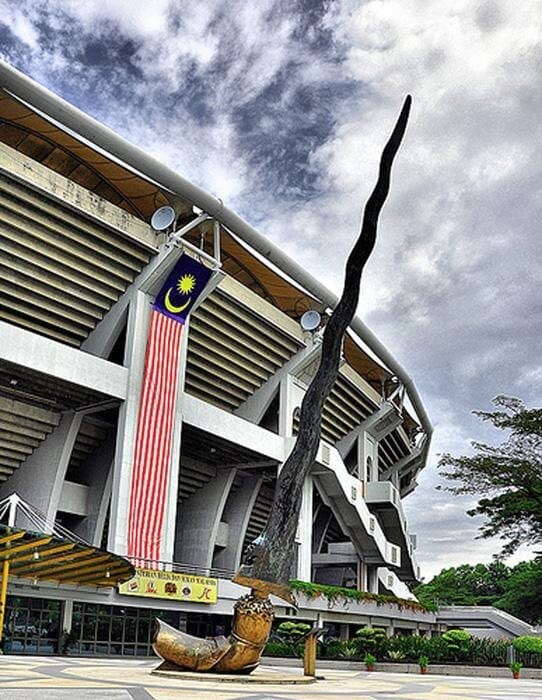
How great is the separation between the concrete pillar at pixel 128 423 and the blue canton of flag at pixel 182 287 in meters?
0.75

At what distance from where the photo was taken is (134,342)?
3400cm

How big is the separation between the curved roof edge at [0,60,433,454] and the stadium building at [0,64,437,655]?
7cm

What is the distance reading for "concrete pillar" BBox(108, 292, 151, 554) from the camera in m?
32.2

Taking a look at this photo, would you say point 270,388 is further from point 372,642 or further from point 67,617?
point 67,617

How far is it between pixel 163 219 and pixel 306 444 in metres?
16.3

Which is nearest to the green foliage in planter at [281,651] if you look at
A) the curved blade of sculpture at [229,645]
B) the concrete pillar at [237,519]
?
the concrete pillar at [237,519]

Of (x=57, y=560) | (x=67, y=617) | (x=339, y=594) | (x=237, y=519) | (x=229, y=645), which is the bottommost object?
(x=229, y=645)

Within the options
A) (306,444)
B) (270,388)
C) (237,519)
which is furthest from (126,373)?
(237,519)

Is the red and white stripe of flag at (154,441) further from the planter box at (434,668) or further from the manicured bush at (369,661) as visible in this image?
the manicured bush at (369,661)

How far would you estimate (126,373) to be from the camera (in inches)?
1316

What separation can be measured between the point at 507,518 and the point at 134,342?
96.3 ft

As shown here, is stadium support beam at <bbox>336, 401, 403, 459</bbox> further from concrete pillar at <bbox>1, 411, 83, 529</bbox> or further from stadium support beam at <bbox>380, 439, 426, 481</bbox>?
concrete pillar at <bbox>1, 411, 83, 529</bbox>

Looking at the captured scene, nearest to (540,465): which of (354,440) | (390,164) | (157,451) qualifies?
(354,440)

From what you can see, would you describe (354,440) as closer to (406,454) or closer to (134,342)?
(406,454)
